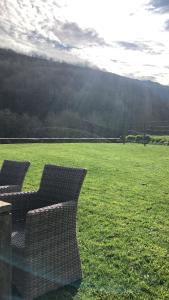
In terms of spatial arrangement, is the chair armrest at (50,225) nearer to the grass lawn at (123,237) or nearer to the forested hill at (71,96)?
the grass lawn at (123,237)

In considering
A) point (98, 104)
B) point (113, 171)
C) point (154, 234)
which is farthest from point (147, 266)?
point (98, 104)

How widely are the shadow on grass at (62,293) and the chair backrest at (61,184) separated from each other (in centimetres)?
75

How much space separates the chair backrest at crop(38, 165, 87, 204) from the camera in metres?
3.60

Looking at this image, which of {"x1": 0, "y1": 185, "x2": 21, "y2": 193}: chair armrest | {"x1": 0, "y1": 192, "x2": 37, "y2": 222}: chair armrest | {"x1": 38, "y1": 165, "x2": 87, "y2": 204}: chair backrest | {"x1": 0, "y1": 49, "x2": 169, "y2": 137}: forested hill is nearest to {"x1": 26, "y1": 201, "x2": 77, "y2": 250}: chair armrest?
{"x1": 38, "y1": 165, "x2": 87, "y2": 204}: chair backrest

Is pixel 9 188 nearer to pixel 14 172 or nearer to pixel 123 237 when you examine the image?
pixel 14 172

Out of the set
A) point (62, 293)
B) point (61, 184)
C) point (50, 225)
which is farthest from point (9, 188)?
point (62, 293)

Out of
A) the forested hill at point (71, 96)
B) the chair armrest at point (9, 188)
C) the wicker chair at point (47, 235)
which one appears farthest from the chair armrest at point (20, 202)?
the forested hill at point (71, 96)

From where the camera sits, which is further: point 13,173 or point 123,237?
point 123,237

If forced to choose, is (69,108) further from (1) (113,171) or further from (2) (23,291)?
(2) (23,291)

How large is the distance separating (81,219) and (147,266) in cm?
166

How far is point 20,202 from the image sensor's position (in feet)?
12.6

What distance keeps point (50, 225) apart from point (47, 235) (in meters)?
0.08

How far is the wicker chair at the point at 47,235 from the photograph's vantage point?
3006 millimetres

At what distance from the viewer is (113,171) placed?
1034 centimetres
